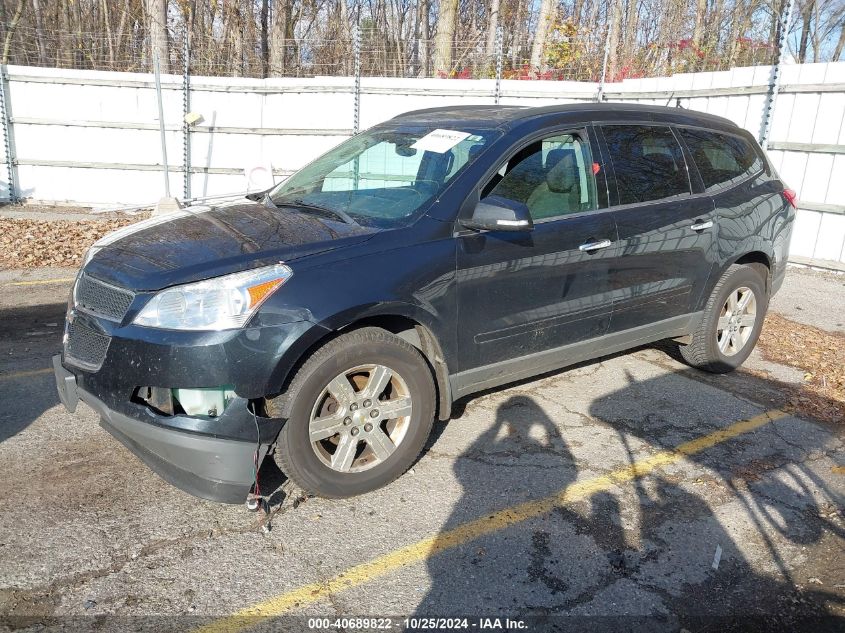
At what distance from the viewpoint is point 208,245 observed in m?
3.26

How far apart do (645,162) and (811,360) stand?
2.57 metres

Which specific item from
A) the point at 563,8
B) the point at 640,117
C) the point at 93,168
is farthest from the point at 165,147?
the point at 563,8

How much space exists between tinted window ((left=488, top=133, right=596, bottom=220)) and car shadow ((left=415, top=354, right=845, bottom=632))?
1.36 metres

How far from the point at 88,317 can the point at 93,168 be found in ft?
34.9

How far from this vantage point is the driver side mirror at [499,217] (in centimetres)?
350

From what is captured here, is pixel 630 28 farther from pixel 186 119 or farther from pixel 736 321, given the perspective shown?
pixel 736 321

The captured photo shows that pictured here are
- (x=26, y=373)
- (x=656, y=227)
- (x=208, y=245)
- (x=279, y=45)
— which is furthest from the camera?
(x=279, y=45)

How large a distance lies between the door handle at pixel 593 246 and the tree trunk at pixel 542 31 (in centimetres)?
1368

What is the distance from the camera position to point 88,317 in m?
3.21

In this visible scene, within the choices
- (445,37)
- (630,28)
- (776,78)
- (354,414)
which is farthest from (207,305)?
(630,28)

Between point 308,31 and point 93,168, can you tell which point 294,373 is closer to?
point 93,168

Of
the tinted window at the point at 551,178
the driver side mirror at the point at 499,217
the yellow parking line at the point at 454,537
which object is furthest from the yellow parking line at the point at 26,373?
the tinted window at the point at 551,178

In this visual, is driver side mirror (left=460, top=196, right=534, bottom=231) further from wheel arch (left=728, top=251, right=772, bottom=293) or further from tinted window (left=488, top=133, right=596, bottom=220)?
wheel arch (left=728, top=251, right=772, bottom=293)

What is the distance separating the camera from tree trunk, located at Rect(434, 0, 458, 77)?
15979 millimetres
